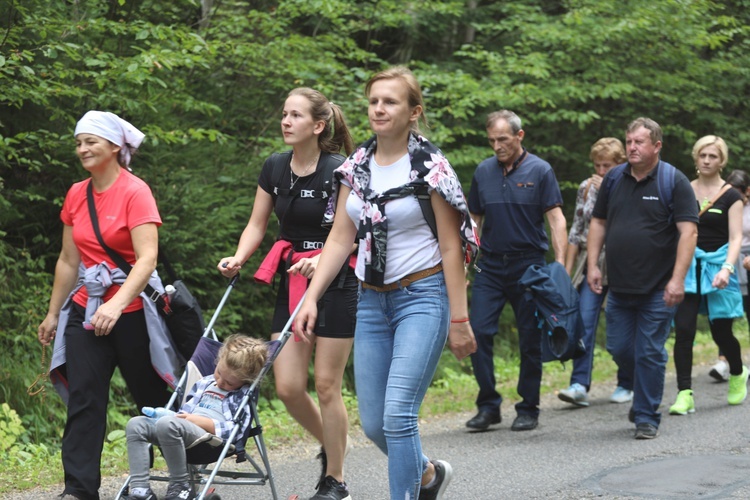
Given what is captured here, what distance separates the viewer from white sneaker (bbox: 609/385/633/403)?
892 cm

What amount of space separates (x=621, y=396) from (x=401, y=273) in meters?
5.26

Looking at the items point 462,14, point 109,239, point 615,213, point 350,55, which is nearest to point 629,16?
point 462,14

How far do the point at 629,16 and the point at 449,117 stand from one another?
278cm

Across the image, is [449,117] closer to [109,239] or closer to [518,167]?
[518,167]

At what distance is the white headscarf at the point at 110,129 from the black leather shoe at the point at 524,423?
Result: 3.81 metres

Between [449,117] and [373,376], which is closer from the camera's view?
[373,376]

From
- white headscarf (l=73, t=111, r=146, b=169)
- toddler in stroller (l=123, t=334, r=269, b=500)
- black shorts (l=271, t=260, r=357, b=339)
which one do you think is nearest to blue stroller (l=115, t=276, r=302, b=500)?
toddler in stroller (l=123, t=334, r=269, b=500)

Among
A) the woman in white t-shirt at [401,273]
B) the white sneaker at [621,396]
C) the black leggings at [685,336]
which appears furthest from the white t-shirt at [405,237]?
the white sneaker at [621,396]

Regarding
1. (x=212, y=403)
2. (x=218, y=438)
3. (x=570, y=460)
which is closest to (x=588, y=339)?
(x=570, y=460)

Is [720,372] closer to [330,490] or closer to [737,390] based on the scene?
[737,390]

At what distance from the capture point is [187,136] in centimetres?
910

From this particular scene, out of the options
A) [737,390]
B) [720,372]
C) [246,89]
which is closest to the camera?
[737,390]

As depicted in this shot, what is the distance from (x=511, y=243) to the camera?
751cm

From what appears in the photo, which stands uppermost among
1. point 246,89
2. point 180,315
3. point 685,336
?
point 246,89
